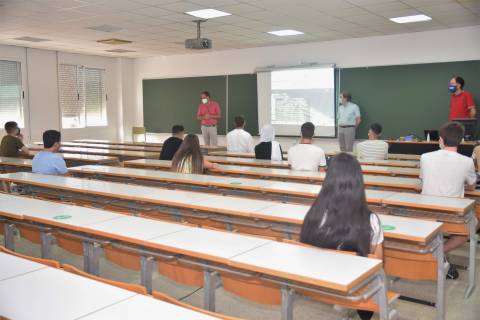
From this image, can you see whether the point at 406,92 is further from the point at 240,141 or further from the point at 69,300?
the point at 69,300

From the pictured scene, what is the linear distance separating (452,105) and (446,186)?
519cm

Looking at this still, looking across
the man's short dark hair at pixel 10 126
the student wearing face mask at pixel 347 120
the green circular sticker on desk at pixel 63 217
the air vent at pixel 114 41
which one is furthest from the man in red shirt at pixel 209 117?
the green circular sticker on desk at pixel 63 217

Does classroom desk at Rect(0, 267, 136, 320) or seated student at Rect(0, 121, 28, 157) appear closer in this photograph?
classroom desk at Rect(0, 267, 136, 320)

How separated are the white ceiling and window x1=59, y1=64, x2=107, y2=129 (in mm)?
2130

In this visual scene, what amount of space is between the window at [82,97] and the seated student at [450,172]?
35.7ft

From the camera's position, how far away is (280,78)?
10.9 m

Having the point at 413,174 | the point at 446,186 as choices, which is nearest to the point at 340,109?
the point at 413,174

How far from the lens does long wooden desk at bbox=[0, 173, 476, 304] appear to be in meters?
3.08

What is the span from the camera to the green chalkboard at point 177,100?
39.6ft

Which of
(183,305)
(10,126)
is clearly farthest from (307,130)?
(10,126)

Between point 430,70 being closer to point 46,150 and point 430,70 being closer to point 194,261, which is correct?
point 46,150

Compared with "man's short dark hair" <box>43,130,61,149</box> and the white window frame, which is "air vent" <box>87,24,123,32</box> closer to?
the white window frame

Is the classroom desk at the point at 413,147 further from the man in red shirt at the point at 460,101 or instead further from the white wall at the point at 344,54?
the white wall at the point at 344,54

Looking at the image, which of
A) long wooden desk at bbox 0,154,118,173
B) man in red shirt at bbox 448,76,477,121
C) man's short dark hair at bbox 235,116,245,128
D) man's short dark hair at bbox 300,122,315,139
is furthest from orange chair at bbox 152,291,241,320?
man in red shirt at bbox 448,76,477,121
